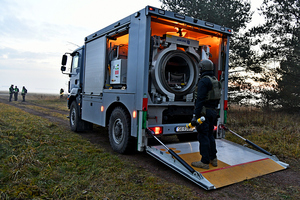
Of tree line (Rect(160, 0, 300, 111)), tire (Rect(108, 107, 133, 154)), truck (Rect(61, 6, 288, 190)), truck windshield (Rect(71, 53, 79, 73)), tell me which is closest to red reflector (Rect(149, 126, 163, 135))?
truck (Rect(61, 6, 288, 190))

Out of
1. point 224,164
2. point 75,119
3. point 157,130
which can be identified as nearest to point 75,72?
point 75,119

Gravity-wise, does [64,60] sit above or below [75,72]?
above

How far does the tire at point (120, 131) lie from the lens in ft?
16.6

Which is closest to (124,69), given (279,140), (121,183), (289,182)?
(121,183)

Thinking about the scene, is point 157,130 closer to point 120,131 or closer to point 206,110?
point 120,131

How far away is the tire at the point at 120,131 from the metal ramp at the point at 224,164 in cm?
67

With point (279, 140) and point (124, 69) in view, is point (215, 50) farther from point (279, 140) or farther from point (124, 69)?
point (279, 140)

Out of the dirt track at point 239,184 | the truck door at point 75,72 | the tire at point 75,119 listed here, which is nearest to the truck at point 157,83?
the dirt track at point 239,184

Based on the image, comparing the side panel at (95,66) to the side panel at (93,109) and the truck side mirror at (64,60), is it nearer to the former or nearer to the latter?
the side panel at (93,109)

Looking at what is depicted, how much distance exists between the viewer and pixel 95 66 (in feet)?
21.9

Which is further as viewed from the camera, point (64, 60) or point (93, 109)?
point (64, 60)

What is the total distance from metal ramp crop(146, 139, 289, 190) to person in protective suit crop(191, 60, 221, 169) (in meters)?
0.19

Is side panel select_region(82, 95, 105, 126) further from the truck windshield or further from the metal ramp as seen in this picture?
the metal ramp

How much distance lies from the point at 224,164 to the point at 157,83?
2132 mm
